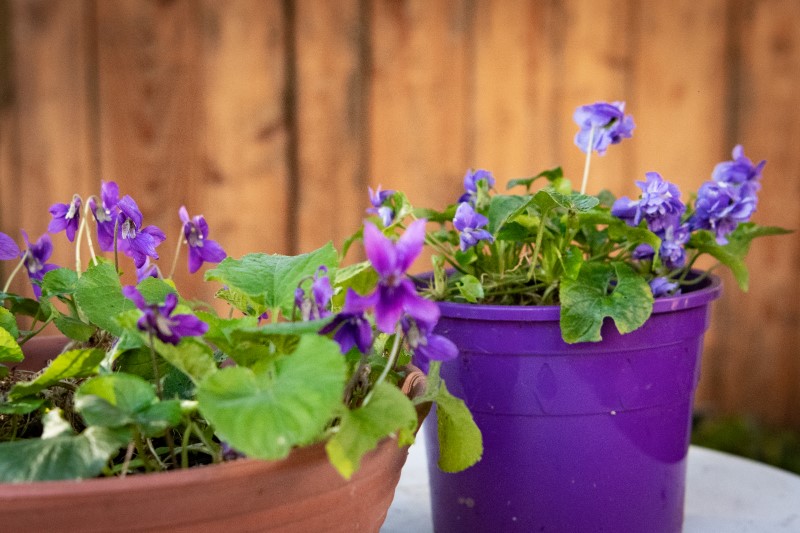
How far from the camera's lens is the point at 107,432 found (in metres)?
0.54

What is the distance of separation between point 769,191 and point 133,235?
78.6 inches

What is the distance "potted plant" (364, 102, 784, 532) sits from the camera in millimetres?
823

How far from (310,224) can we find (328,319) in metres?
1.59

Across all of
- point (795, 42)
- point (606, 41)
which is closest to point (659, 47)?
point (606, 41)

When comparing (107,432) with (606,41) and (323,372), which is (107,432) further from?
(606,41)

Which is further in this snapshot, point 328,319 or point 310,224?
point 310,224

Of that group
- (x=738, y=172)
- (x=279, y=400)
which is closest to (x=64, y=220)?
(x=279, y=400)

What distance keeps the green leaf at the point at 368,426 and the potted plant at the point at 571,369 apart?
10.6 inches

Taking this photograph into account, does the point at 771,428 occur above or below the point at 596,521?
below

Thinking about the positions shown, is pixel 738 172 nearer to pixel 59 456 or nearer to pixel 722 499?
pixel 722 499

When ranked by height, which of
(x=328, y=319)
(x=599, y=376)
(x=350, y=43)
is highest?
(x=350, y=43)

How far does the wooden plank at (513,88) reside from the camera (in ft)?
7.09

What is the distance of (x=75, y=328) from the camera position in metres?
0.75

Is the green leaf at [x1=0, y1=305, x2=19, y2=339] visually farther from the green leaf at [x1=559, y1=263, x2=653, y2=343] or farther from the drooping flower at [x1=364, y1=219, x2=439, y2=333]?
the green leaf at [x1=559, y1=263, x2=653, y2=343]
